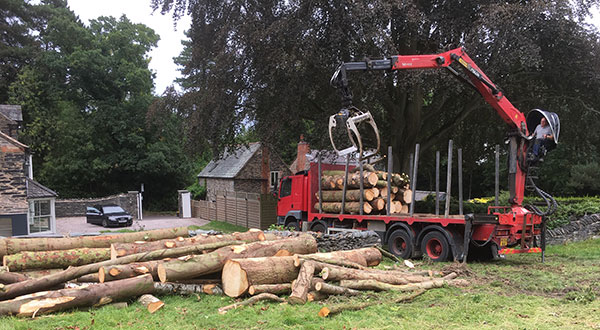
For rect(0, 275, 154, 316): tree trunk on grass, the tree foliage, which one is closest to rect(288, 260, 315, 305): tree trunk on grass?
rect(0, 275, 154, 316): tree trunk on grass

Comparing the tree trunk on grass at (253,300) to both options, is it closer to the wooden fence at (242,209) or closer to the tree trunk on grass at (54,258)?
the tree trunk on grass at (54,258)

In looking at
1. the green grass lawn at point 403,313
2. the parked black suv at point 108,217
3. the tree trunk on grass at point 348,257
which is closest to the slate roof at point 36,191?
the parked black suv at point 108,217

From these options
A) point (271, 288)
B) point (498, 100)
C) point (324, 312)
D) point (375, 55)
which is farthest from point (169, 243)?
point (375, 55)

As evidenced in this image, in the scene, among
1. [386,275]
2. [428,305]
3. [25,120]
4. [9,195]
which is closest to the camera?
[428,305]

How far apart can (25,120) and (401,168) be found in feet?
104

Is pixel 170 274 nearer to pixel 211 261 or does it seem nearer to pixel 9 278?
pixel 211 261

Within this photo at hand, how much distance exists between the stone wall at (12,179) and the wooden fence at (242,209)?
1018 cm

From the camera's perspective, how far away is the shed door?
63.5ft

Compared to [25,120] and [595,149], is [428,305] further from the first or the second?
[25,120]

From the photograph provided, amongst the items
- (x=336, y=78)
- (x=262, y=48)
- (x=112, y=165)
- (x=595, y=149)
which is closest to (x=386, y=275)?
(x=336, y=78)

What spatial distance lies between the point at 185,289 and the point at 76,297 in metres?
1.76

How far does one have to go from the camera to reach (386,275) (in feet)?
27.0

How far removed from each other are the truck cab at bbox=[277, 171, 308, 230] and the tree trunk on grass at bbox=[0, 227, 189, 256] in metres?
5.55

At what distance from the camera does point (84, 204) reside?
33188 millimetres
